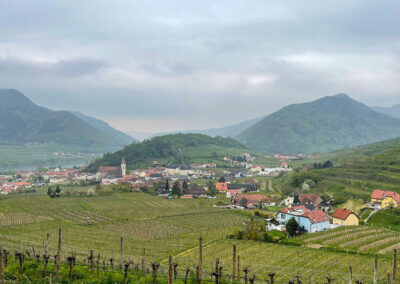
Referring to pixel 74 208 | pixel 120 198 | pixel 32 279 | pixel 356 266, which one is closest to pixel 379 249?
pixel 356 266

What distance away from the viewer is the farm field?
29.3 meters

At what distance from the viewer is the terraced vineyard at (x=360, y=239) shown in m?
34.8

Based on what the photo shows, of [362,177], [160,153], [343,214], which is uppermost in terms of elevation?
[160,153]

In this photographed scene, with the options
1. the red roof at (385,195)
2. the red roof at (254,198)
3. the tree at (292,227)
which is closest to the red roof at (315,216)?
the tree at (292,227)

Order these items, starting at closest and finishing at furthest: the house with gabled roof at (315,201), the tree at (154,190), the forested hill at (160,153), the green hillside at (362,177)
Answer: the house with gabled roof at (315,201)
the green hillside at (362,177)
the tree at (154,190)
the forested hill at (160,153)

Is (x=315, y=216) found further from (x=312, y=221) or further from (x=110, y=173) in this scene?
(x=110, y=173)

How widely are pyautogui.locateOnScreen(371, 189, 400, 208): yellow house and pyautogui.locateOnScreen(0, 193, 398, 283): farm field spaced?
42.8ft

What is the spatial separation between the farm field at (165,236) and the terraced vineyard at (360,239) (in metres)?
0.11

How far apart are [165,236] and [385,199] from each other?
35.4 metres

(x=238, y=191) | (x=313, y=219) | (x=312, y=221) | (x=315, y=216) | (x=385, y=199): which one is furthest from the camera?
(x=238, y=191)

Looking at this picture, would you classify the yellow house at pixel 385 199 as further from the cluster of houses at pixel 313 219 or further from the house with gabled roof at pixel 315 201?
the cluster of houses at pixel 313 219

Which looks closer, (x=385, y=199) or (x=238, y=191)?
(x=385, y=199)

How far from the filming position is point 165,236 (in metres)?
42.2

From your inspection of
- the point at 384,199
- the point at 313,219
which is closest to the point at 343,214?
the point at 313,219
